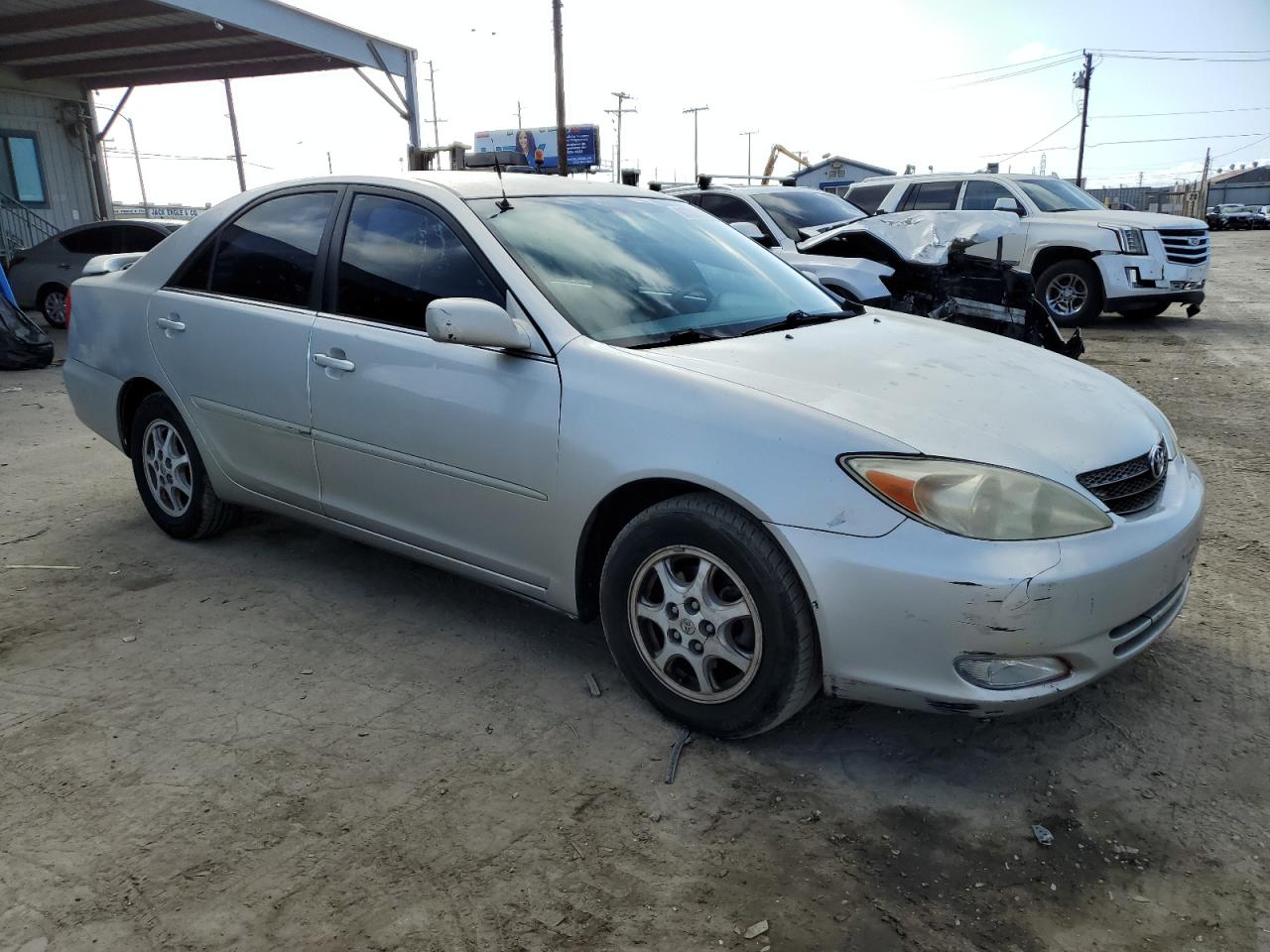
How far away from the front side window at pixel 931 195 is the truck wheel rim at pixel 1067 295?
72.4 inches

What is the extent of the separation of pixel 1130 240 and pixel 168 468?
34.5ft

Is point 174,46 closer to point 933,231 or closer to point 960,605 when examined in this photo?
point 933,231

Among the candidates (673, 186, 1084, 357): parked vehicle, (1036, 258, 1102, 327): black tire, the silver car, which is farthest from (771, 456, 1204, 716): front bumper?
(1036, 258, 1102, 327): black tire

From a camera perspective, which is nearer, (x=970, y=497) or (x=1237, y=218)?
(x=970, y=497)

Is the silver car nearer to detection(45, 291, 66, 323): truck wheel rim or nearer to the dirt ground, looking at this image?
the dirt ground

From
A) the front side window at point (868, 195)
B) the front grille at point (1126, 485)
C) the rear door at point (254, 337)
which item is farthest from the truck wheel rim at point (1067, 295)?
the rear door at point (254, 337)

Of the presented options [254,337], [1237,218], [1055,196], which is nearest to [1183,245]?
[1055,196]

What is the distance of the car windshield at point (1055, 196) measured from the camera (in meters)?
12.3

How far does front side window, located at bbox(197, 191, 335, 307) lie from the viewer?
12.3 ft

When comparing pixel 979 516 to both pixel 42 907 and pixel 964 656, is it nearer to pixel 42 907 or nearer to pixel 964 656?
pixel 964 656

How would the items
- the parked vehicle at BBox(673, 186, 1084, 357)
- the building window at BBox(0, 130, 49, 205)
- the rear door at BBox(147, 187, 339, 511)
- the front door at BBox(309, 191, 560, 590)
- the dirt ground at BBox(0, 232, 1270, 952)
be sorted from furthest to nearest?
1. the building window at BBox(0, 130, 49, 205)
2. the parked vehicle at BBox(673, 186, 1084, 357)
3. the rear door at BBox(147, 187, 339, 511)
4. the front door at BBox(309, 191, 560, 590)
5. the dirt ground at BBox(0, 232, 1270, 952)

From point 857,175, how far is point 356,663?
51.8 m

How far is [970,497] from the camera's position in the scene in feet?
7.87

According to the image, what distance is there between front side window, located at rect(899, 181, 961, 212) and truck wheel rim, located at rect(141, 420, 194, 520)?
35.2ft
